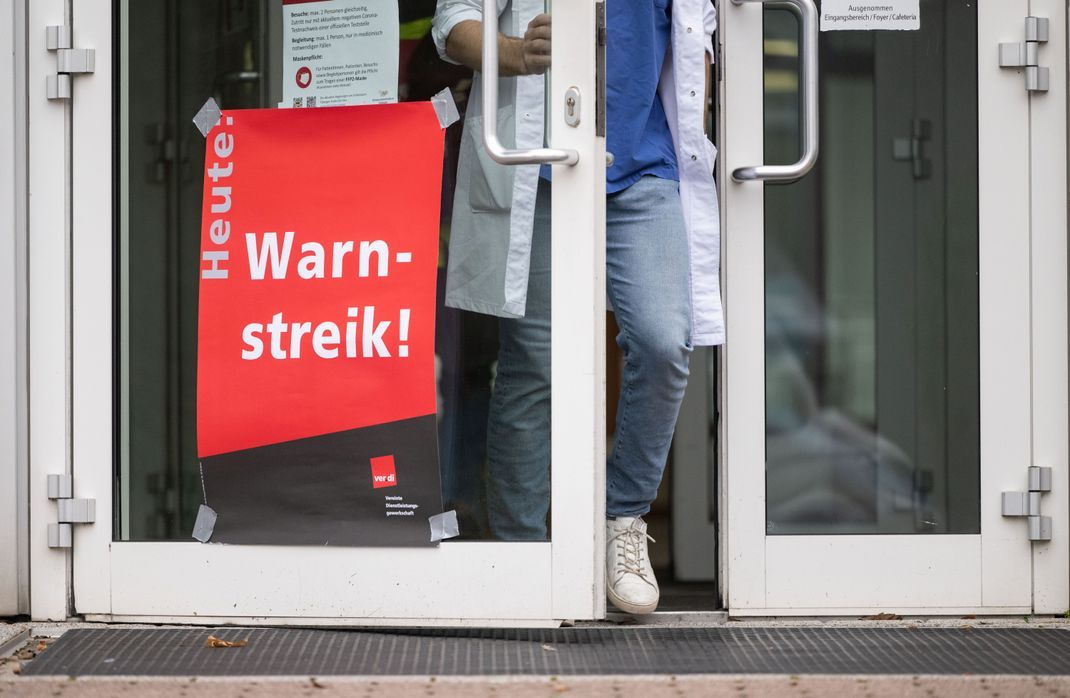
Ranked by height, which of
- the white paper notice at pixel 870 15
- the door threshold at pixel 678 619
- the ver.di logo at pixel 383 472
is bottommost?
the door threshold at pixel 678 619

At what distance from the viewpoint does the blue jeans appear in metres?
2.93

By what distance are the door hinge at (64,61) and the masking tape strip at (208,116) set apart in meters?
0.26

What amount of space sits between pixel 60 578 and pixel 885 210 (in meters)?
2.14

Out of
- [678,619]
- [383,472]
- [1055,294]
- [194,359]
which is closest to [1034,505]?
[1055,294]

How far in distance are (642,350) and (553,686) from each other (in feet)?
2.64

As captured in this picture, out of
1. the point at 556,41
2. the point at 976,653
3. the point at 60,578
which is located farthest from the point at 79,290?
the point at 976,653

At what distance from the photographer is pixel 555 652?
2.80 m

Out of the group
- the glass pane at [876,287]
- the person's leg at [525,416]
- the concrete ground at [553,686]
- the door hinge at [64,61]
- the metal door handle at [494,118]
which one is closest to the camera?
the concrete ground at [553,686]

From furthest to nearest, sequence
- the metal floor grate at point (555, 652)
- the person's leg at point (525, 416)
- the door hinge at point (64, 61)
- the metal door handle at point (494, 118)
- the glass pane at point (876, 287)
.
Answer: the glass pane at point (876, 287) → the door hinge at point (64, 61) → the person's leg at point (525, 416) → the metal door handle at point (494, 118) → the metal floor grate at point (555, 652)

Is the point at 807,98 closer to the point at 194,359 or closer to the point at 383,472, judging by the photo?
the point at 383,472

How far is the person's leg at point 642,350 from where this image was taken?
116 inches

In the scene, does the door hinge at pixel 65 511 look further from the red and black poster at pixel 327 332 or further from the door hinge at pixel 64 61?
the door hinge at pixel 64 61

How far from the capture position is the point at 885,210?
318cm

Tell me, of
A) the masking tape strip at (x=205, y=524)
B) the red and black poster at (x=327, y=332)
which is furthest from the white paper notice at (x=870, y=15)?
the masking tape strip at (x=205, y=524)
